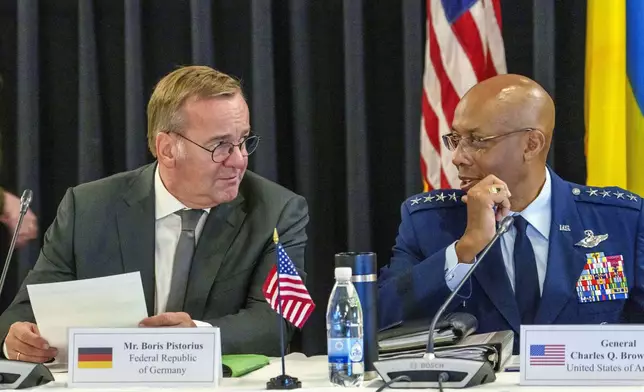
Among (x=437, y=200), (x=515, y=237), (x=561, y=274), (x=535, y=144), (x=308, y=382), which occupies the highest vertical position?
(x=535, y=144)

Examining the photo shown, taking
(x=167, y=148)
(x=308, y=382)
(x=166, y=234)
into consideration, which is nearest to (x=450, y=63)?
(x=167, y=148)

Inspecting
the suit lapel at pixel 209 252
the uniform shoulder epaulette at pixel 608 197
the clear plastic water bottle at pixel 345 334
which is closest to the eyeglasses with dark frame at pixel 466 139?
the uniform shoulder epaulette at pixel 608 197

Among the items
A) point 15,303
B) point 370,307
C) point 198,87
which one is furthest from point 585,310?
point 15,303

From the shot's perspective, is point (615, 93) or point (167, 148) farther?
point (615, 93)

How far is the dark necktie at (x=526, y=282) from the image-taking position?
9.68 feet

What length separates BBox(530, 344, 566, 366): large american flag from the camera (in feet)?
6.64

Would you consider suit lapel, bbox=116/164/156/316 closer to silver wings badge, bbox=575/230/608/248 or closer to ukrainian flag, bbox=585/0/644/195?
silver wings badge, bbox=575/230/608/248

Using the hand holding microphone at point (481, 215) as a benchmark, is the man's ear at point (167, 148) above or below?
above

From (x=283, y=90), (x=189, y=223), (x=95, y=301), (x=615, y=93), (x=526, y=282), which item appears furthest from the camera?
(x=283, y=90)

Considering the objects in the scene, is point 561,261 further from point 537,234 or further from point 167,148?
point 167,148

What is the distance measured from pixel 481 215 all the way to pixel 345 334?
863mm

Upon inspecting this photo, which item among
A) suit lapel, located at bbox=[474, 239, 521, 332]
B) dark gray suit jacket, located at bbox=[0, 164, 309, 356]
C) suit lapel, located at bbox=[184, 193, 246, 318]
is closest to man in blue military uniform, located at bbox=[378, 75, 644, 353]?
suit lapel, located at bbox=[474, 239, 521, 332]

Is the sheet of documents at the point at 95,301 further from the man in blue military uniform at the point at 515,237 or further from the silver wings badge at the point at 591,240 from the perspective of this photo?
the silver wings badge at the point at 591,240

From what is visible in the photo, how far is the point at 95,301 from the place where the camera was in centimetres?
229
